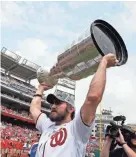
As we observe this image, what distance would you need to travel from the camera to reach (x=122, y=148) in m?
3.40

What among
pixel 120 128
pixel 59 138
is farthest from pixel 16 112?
pixel 59 138

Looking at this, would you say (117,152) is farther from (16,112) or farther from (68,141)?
(16,112)

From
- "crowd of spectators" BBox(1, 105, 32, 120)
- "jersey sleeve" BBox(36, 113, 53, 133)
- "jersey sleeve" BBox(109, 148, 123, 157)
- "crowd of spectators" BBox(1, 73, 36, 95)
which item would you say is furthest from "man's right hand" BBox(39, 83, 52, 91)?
"crowd of spectators" BBox(1, 73, 36, 95)

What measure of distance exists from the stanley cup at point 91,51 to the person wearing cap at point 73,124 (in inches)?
4.8

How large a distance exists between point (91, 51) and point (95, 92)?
34cm

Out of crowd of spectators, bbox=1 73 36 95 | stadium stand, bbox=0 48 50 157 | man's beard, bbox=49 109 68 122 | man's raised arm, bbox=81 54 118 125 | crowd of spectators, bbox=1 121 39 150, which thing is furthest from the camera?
crowd of spectators, bbox=1 73 36 95

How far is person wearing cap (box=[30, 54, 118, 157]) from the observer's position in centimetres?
227

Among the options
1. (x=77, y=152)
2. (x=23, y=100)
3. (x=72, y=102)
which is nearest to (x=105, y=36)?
(x=72, y=102)

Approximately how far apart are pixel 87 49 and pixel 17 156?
12518 millimetres

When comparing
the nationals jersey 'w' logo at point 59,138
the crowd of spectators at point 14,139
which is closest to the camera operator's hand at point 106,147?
the nationals jersey 'w' logo at point 59,138

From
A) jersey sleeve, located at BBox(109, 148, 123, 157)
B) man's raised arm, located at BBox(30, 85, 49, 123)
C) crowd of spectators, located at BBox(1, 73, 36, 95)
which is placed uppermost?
crowd of spectators, located at BBox(1, 73, 36, 95)

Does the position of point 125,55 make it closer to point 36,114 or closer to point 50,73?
point 50,73

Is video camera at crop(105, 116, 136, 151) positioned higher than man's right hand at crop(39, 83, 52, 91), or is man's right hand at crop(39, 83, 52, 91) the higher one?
man's right hand at crop(39, 83, 52, 91)

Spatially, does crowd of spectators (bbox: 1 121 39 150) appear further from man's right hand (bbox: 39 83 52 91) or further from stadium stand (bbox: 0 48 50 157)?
man's right hand (bbox: 39 83 52 91)
